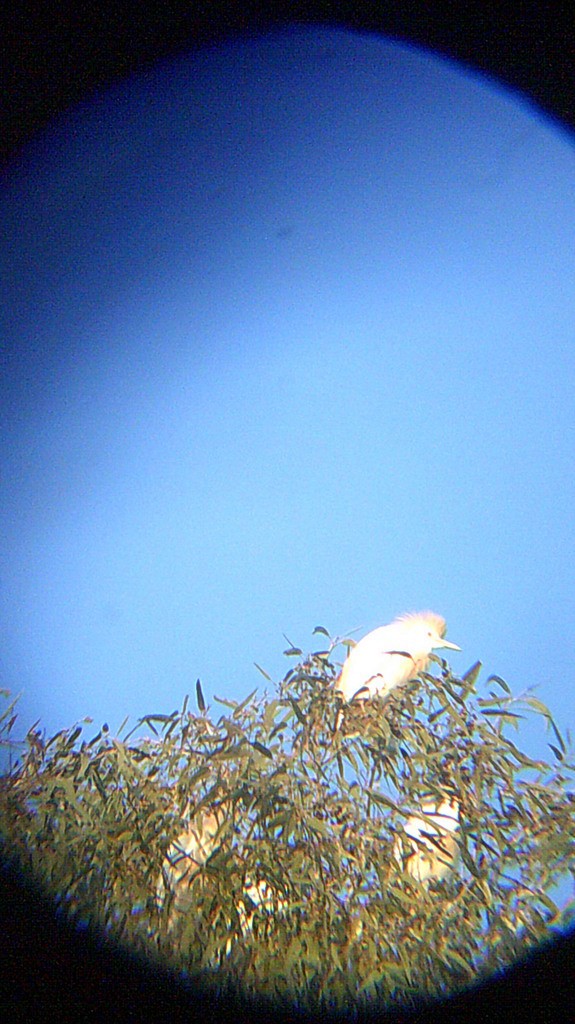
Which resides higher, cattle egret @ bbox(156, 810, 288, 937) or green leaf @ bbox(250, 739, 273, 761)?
green leaf @ bbox(250, 739, 273, 761)

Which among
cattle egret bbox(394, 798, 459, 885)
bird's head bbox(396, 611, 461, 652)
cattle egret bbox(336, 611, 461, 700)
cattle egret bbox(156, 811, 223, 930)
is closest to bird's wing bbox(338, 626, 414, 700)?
cattle egret bbox(336, 611, 461, 700)

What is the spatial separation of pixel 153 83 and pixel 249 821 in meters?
1.98

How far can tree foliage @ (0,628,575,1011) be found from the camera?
1102mm

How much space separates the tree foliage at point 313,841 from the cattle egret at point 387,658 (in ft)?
0.26

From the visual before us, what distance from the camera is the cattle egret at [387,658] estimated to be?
4.69ft

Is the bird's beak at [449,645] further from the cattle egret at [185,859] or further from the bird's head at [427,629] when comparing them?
the cattle egret at [185,859]

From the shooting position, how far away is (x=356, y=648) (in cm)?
151

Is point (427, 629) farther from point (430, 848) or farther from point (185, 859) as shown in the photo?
point (185, 859)

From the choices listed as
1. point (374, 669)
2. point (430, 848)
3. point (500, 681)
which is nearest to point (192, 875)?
point (430, 848)

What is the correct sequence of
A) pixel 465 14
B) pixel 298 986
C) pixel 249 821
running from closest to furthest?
pixel 298 986 < pixel 249 821 < pixel 465 14

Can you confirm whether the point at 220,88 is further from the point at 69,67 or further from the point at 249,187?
the point at 69,67

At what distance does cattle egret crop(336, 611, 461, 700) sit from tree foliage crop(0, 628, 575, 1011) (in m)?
0.08

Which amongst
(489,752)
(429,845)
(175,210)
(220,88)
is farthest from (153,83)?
(429,845)

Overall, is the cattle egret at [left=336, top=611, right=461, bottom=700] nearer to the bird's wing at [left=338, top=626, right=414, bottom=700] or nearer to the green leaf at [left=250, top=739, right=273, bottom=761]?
the bird's wing at [left=338, top=626, right=414, bottom=700]
